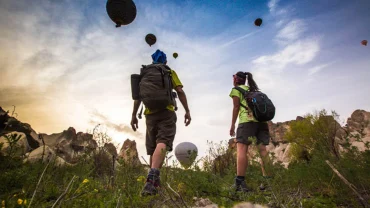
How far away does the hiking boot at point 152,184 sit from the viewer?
2756mm

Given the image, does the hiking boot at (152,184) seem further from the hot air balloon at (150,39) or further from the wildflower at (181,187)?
the hot air balloon at (150,39)

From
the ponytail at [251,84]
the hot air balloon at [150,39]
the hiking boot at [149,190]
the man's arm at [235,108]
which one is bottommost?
the hiking boot at [149,190]

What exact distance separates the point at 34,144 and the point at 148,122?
14.9m

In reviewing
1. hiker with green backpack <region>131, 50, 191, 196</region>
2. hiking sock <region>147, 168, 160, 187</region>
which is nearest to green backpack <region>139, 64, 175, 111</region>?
hiker with green backpack <region>131, 50, 191, 196</region>

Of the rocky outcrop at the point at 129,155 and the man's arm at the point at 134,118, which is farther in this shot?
the man's arm at the point at 134,118

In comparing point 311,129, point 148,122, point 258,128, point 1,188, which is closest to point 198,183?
point 148,122

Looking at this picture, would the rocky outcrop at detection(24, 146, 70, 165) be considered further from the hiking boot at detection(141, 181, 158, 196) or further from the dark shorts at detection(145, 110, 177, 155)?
the dark shorts at detection(145, 110, 177, 155)

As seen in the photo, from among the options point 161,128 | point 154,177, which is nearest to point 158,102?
point 161,128

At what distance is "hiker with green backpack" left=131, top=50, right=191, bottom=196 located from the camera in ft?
11.0

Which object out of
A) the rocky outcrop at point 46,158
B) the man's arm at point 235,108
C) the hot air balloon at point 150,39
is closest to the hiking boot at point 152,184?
the rocky outcrop at point 46,158

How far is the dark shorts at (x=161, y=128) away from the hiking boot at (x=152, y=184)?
0.50m

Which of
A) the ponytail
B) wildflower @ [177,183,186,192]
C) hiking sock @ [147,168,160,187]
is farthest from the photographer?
the ponytail

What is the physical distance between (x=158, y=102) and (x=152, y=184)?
3.72 ft

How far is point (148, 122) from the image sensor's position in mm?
3645
